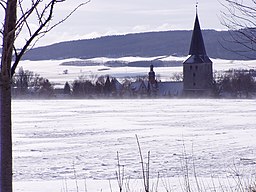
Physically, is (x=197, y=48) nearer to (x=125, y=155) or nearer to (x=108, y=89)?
(x=108, y=89)

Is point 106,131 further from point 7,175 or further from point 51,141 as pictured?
point 7,175

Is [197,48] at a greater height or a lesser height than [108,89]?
greater

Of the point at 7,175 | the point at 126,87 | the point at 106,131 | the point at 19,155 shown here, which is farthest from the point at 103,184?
the point at 126,87

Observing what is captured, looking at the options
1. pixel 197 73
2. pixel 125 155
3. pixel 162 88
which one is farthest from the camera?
pixel 162 88

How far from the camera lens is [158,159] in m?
15.6

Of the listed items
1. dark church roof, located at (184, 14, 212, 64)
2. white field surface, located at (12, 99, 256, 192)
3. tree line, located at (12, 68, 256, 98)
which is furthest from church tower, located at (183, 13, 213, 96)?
white field surface, located at (12, 99, 256, 192)

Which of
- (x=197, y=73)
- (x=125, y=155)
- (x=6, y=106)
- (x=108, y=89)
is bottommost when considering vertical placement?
(x=125, y=155)

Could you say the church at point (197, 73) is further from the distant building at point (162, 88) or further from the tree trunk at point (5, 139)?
the tree trunk at point (5, 139)

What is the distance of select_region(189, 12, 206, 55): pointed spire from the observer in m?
91.2

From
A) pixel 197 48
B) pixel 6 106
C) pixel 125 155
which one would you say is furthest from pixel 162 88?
pixel 6 106

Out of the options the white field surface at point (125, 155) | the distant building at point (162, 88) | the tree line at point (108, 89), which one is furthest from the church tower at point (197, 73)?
the white field surface at point (125, 155)

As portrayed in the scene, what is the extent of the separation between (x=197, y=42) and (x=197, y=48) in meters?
2.51

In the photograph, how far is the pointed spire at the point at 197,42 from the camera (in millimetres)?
91213

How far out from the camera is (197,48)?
317ft
